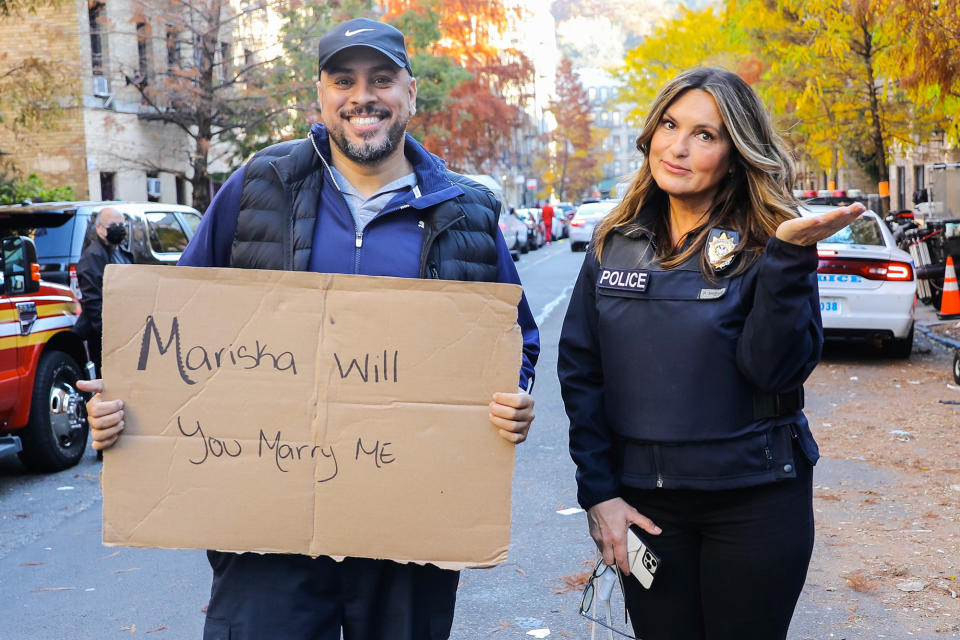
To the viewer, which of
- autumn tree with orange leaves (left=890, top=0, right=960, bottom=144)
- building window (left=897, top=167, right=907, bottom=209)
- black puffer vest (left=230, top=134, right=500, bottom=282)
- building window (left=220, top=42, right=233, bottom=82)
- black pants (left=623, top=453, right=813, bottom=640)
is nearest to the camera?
black pants (left=623, top=453, right=813, bottom=640)

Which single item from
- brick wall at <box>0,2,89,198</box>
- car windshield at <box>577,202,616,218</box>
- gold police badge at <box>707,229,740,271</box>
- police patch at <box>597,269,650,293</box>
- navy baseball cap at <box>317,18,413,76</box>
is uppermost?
brick wall at <box>0,2,89,198</box>

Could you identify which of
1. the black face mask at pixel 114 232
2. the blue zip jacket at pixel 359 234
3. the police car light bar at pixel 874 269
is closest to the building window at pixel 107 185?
the black face mask at pixel 114 232

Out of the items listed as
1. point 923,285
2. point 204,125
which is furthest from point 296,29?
point 923,285

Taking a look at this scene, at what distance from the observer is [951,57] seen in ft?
36.2

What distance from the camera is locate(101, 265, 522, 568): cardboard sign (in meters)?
2.72

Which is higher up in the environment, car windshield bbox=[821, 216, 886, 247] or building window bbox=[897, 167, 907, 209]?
building window bbox=[897, 167, 907, 209]

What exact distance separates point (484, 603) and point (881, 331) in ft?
27.3

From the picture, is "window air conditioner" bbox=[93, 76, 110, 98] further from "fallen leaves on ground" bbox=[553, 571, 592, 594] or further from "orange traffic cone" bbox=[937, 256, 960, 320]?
"fallen leaves on ground" bbox=[553, 571, 592, 594]

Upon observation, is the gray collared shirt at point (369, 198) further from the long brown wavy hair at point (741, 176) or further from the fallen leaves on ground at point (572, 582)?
the fallen leaves on ground at point (572, 582)

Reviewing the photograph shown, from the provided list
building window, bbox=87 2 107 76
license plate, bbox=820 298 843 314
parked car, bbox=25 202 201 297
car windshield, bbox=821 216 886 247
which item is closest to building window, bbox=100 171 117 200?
building window, bbox=87 2 107 76

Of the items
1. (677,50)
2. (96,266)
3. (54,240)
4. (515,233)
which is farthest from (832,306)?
(677,50)

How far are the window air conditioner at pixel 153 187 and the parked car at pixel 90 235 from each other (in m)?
16.9

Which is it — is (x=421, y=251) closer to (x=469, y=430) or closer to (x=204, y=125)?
(x=469, y=430)

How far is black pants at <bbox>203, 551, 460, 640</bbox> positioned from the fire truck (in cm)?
516
